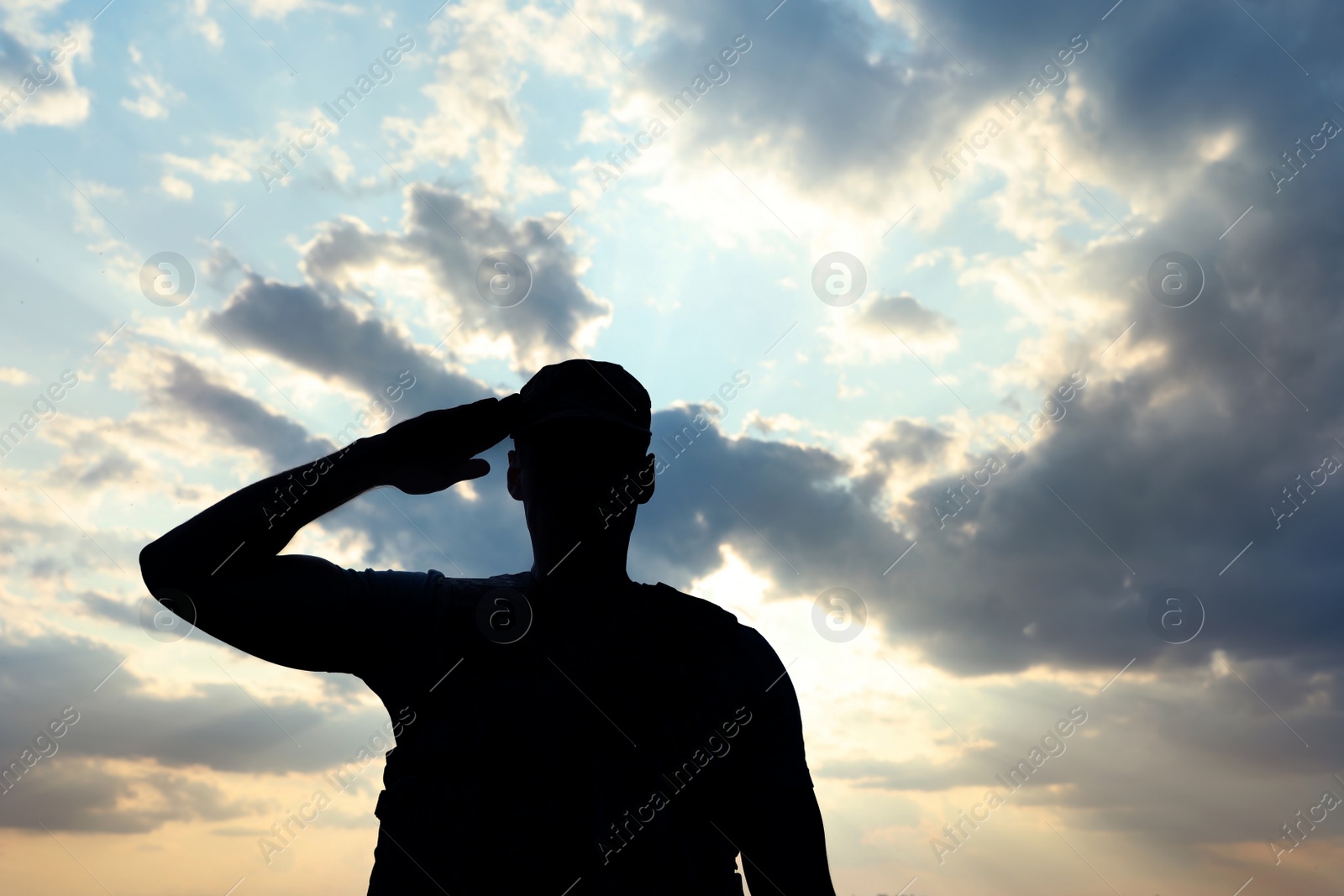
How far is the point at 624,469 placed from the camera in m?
5.43

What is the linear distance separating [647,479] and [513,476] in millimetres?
799

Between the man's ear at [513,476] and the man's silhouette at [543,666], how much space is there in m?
0.02

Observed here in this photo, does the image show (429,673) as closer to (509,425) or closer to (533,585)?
(533,585)

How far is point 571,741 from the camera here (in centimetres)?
499

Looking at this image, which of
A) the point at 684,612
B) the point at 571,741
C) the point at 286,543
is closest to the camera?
→ the point at 286,543

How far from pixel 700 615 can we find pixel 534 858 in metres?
1.71

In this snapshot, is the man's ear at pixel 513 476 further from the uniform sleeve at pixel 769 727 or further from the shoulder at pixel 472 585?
the uniform sleeve at pixel 769 727

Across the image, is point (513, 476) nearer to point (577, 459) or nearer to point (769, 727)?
point (577, 459)

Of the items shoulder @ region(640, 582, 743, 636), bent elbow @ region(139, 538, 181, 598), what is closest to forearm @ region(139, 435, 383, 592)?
bent elbow @ region(139, 538, 181, 598)

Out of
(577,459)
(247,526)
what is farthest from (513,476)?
(247,526)

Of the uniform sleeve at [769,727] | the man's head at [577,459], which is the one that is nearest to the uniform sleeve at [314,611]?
the man's head at [577,459]

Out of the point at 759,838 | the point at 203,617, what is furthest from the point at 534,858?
the point at 203,617

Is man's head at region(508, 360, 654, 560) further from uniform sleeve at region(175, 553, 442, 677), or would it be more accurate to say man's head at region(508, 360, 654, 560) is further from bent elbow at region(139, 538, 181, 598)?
bent elbow at region(139, 538, 181, 598)

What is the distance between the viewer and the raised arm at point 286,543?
15.2ft
